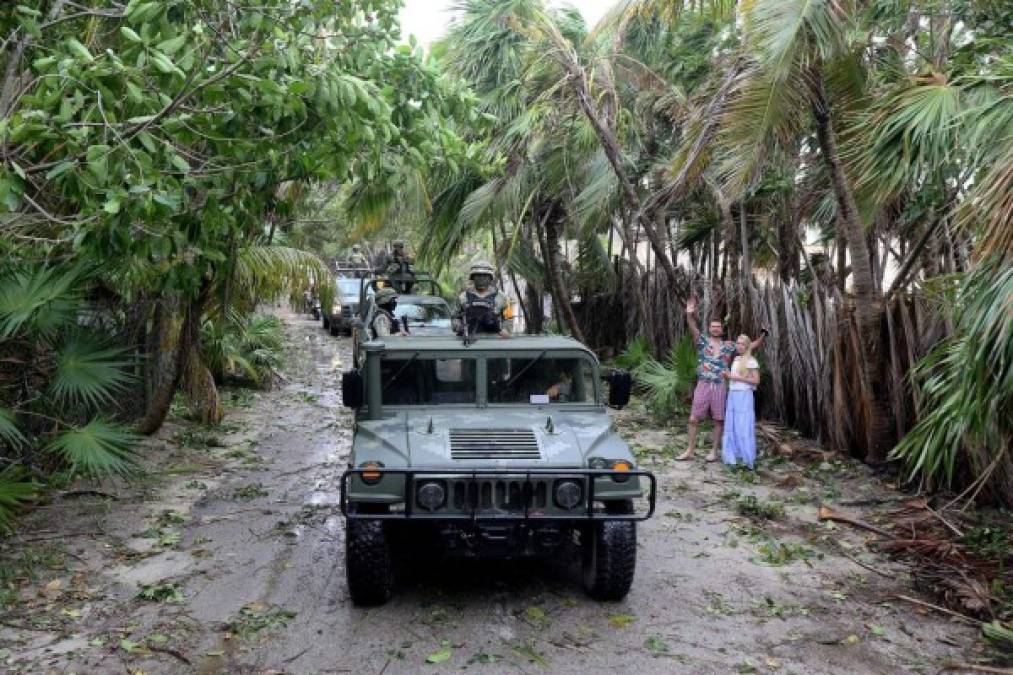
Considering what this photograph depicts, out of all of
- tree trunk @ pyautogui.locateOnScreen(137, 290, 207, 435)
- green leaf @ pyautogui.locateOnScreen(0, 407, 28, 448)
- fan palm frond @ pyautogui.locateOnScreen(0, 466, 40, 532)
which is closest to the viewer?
fan palm frond @ pyautogui.locateOnScreen(0, 466, 40, 532)

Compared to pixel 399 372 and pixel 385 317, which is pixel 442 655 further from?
pixel 385 317

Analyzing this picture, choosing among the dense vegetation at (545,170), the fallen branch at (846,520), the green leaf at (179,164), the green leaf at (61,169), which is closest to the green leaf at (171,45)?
the dense vegetation at (545,170)

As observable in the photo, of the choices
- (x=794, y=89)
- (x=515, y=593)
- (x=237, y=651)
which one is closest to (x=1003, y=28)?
(x=794, y=89)

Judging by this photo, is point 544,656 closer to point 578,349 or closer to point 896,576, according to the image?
point 578,349

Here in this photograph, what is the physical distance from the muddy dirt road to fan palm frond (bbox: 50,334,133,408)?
1.16m

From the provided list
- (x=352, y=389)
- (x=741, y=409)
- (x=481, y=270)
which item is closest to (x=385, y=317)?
(x=481, y=270)

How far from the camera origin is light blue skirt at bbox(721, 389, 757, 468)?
9812 millimetres

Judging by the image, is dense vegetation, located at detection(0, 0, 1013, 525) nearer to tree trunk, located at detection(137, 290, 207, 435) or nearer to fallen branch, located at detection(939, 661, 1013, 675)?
tree trunk, located at detection(137, 290, 207, 435)

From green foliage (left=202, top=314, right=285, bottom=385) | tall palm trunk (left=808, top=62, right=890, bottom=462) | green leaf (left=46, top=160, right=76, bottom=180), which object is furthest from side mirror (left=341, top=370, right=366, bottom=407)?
green foliage (left=202, top=314, right=285, bottom=385)

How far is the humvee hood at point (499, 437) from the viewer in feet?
18.7

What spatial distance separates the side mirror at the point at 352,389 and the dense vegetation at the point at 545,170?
4.96 feet

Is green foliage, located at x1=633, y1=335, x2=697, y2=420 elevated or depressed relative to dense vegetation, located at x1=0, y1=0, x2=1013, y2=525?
depressed

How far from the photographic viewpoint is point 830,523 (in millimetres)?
7895

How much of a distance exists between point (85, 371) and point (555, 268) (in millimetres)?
11352
